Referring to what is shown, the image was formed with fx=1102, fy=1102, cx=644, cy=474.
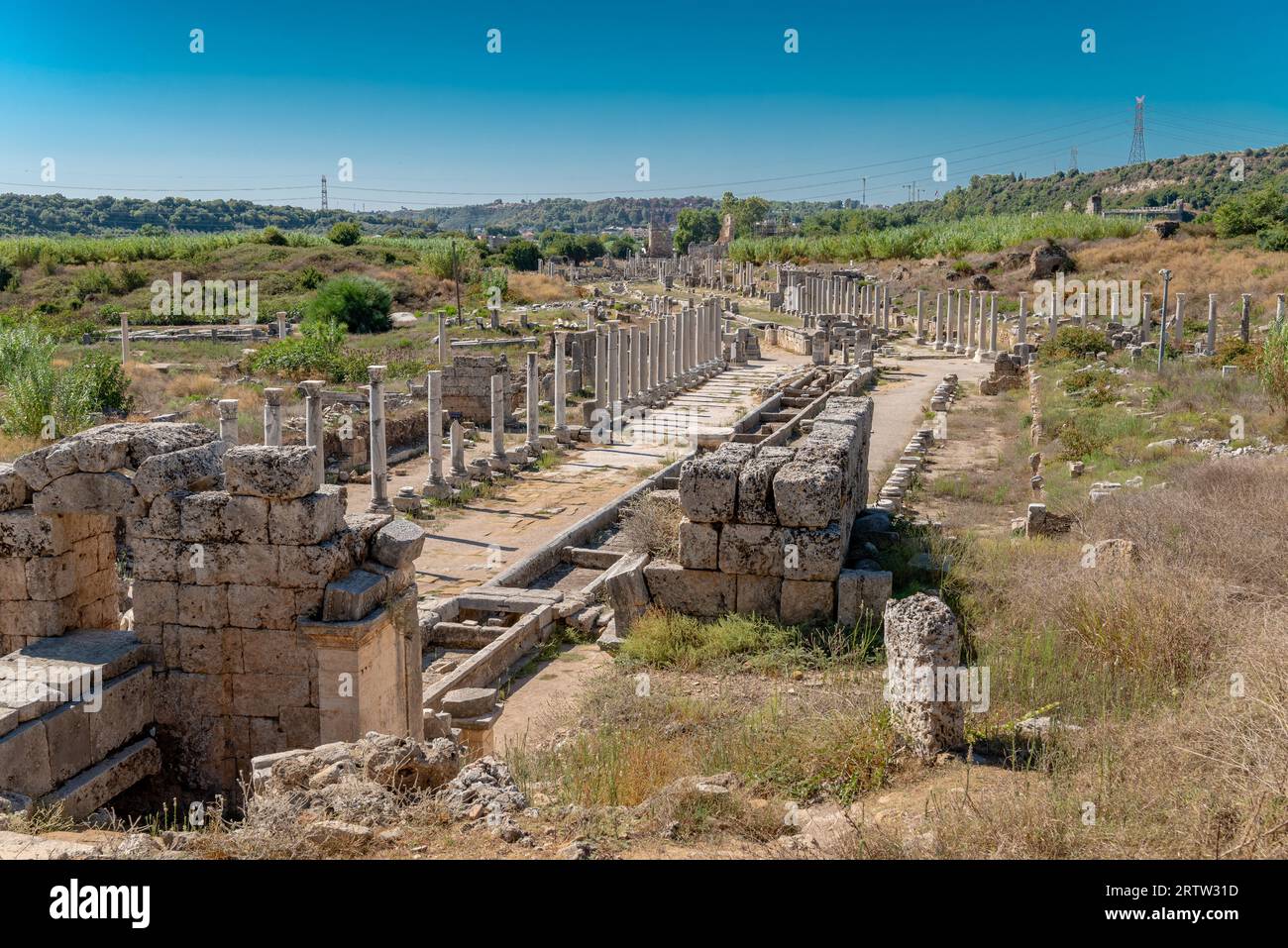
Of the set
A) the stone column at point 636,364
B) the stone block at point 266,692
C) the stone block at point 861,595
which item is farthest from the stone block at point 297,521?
the stone column at point 636,364

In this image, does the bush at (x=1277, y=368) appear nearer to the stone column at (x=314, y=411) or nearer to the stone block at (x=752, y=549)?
the stone block at (x=752, y=549)

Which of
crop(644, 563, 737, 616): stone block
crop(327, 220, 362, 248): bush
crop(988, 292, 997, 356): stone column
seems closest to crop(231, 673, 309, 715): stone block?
crop(644, 563, 737, 616): stone block

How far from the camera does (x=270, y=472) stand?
7.99 meters

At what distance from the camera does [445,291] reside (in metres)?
59.1

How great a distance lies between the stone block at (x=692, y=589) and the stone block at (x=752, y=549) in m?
0.18

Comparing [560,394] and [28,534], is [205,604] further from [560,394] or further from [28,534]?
[560,394]

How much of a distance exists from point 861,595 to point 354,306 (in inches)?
1575

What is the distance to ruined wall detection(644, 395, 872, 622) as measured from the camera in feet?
33.0

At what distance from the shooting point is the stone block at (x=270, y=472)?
7.98 metres

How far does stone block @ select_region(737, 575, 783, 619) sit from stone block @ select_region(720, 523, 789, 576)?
7 cm

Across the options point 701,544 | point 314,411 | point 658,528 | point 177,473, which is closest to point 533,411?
point 314,411
